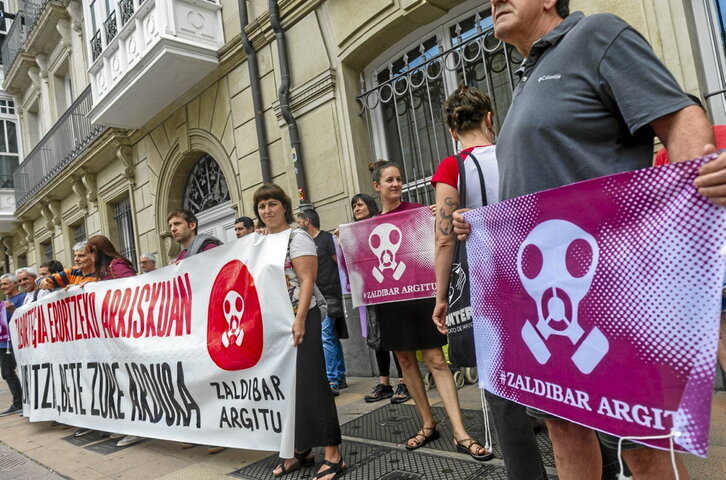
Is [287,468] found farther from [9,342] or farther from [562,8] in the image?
[9,342]

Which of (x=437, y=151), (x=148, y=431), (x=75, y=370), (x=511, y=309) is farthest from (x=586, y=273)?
(x=75, y=370)

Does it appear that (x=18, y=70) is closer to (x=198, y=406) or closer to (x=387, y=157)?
(x=387, y=157)

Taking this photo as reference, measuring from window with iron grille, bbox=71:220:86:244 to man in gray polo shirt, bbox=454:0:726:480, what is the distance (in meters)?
15.6

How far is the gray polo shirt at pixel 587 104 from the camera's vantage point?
123 cm

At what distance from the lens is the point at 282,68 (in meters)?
6.90

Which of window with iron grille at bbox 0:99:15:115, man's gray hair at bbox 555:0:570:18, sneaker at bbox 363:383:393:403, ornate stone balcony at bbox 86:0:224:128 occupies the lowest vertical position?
sneaker at bbox 363:383:393:403

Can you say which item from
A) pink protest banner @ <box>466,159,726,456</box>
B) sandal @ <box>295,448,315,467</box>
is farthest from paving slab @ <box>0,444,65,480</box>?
pink protest banner @ <box>466,159,726,456</box>

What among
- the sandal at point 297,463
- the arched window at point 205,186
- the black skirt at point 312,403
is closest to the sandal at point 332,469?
the black skirt at point 312,403

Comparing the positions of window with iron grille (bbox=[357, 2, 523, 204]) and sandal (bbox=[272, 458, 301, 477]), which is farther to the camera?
window with iron grille (bbox=[357, 2, 523, 204])

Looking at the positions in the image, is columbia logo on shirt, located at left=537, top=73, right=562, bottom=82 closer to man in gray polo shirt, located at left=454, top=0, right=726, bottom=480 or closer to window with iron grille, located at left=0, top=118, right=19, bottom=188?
man in gray polo shirt, located at left=454, top=0, right=726, bottom=480

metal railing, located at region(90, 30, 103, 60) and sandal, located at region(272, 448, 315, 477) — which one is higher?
metal railing, located at region(90, 30, 103, 60)

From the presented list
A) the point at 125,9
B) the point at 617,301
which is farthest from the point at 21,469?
the point at 125,9

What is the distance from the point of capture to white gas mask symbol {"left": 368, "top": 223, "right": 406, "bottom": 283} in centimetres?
369

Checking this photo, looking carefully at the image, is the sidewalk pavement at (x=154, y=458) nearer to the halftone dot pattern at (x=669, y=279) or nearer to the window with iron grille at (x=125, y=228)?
the halftone dot pattern at (x=669, y=279)
